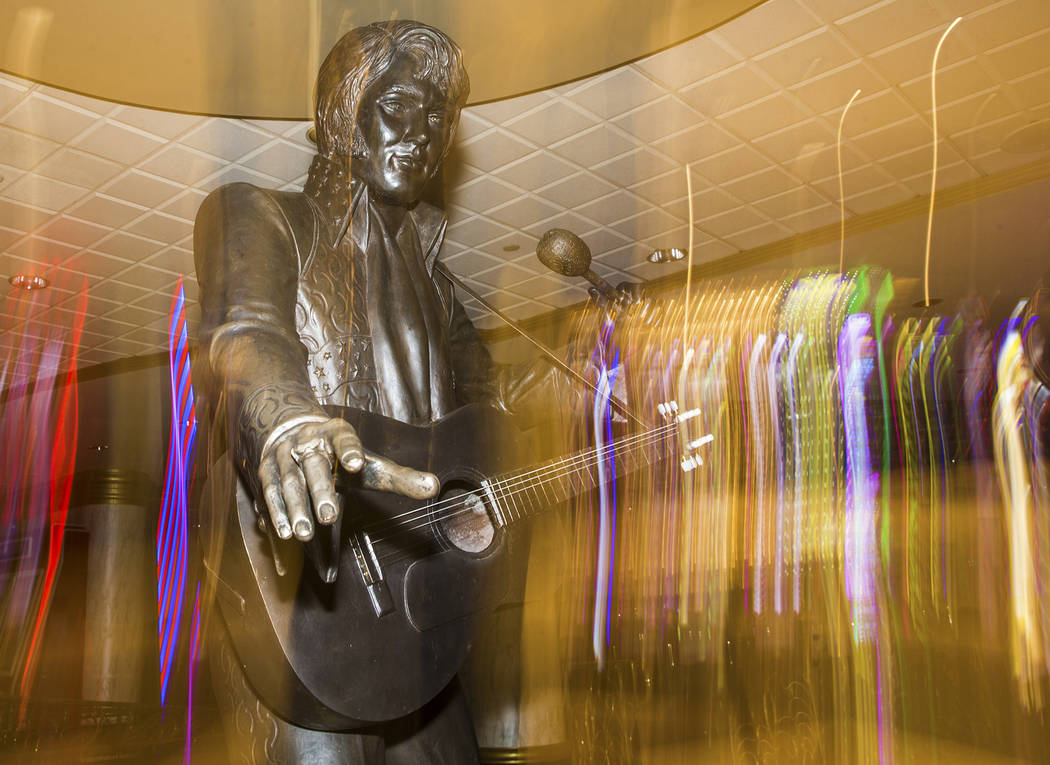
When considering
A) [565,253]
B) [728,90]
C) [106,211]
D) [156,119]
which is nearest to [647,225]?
[728,90]

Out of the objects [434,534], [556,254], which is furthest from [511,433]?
[556,254]

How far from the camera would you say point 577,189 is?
6.07 meters

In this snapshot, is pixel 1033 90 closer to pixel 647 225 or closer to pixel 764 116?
pixel 764 116

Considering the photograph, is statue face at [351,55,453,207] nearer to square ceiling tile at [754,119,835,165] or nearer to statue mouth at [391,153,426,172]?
statue mouth at [391,153,426,172]

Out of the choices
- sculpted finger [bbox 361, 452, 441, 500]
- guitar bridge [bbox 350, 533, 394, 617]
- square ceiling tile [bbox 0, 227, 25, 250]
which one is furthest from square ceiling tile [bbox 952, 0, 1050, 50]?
square ceiling tile [bbox 0, 227, 25, 250]

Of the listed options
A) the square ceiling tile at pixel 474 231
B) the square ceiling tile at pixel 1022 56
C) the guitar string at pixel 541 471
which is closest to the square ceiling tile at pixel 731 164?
the square ceiling tile at pixel 1022 56

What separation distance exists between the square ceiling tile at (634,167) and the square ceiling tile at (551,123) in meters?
0.49

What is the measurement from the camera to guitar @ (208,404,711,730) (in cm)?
130

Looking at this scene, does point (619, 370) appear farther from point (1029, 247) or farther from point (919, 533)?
point (919, 533)

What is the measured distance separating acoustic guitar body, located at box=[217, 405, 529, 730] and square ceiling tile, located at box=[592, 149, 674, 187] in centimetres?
430

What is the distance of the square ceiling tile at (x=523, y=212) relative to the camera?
20.4 ft

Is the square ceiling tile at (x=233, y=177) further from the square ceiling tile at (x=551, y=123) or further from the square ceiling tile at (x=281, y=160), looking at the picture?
the square ceiling tile at (x=551, y=123)

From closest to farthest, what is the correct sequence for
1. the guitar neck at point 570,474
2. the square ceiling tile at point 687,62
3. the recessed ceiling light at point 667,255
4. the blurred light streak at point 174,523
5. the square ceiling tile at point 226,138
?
the guitar neck at point 570,474, the square ceiling tile at point 687,62, the square ceiling tile at point 226,138, the recessed ceiling light at point 667,255, the blurred light streak at point 174,523

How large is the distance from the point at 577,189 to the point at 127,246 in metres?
3.46
